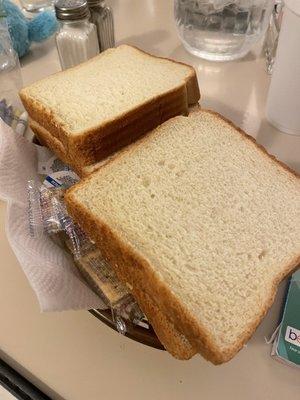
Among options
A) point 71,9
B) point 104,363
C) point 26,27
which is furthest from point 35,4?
point 104,363

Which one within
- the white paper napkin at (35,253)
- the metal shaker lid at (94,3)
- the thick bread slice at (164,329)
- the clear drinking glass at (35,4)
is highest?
the metal shaker lid at (94,3)

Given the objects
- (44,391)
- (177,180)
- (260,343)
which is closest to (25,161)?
(177,180)

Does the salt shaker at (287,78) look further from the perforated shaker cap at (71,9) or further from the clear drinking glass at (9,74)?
the clear drinking glass at (9,74)

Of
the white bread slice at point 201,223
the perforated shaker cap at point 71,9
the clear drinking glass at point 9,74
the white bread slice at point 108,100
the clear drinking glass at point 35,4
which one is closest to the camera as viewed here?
the white bread slice at point 201,223

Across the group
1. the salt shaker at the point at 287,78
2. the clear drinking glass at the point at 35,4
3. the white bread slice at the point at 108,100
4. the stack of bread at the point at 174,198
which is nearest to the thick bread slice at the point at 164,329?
the stack of bread at the point at 174,198

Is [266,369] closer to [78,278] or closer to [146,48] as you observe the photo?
[78,278]

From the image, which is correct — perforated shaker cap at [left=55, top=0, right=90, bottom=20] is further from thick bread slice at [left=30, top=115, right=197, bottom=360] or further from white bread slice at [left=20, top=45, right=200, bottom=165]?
thick bread slice at [left=30, top=115, right=197, bottom=360]

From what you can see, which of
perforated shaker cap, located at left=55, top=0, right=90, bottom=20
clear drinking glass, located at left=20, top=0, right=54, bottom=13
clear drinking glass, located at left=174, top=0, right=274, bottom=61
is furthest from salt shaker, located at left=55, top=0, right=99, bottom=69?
clear drinking glass, located at left=20, top=0, right=54, bottom=13
